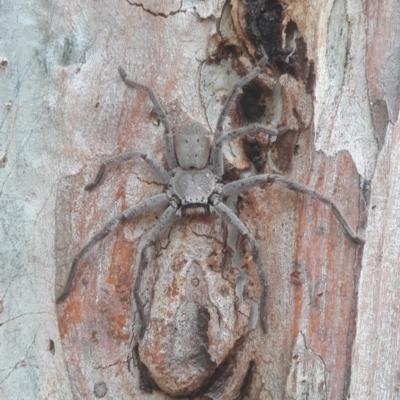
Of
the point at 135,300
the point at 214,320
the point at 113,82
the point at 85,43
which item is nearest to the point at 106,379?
the point at 135,300

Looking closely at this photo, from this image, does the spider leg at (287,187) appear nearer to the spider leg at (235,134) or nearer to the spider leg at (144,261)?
the spider leg at (235,134)

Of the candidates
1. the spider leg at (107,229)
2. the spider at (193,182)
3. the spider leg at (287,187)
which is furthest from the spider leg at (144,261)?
the spider leg at (287,187)

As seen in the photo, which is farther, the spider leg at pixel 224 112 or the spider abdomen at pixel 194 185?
the spider abdomen at pixel 194 185

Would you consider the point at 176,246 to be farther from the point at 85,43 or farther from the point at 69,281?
the point at 85,43


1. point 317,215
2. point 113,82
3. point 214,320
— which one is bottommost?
point 214,320

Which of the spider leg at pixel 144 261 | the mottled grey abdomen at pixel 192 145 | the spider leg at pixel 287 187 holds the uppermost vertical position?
the mottled grey abdomen at pixel 192 145

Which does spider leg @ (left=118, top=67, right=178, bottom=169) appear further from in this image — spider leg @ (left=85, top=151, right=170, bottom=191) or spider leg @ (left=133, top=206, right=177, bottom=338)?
spider leg @ (left=133, top=206, right=177, bottom=338)

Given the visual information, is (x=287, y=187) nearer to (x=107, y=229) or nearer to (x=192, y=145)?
(x=192, y=145)

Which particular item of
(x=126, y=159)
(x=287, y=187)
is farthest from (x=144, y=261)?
(x=287, y=187)
